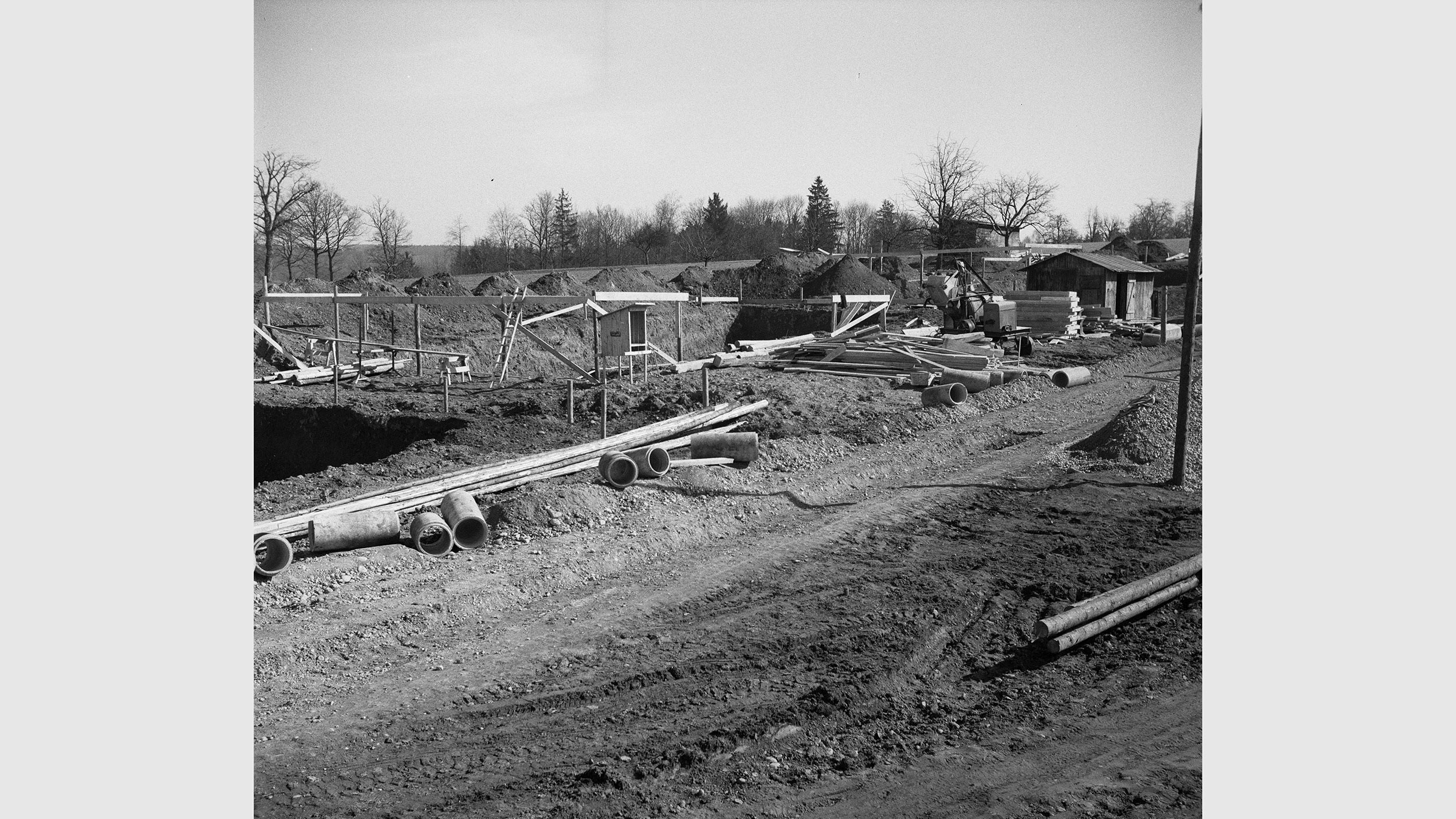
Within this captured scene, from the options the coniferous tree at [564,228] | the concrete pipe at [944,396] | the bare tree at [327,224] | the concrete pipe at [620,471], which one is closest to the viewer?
the concrete pipe at [620,471]

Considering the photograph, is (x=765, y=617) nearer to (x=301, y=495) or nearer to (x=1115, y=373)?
(x=301, y=495)

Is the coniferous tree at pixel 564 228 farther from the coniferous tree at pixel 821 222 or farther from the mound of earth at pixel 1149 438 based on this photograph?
the mound of earth at pixel 1149 438

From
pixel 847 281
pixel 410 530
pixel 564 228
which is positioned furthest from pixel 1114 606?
pixel 564 228

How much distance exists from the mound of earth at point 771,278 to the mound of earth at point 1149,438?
30330 millimetres

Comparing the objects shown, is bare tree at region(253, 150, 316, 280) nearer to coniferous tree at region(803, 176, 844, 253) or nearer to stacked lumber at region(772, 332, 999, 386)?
stacked lumber at region(772, 332, 999, 386)

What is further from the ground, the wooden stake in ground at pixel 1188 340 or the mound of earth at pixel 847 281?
the mound of earth at pixel 847 281

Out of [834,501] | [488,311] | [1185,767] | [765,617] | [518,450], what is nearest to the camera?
[1185,767]

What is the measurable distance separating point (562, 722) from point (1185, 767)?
A: 3518mm

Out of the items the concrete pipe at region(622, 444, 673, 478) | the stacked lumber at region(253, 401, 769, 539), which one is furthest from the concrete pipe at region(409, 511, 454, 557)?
the concrete pipe at region(622, 444, 673, 478)

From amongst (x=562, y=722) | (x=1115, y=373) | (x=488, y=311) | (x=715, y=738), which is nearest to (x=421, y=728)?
(x=562, y=722)

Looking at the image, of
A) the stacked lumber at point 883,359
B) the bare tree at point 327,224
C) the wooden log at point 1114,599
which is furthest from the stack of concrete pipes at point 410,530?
the bare tree at point 327,224

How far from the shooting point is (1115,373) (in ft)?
69.6

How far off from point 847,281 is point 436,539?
115ft

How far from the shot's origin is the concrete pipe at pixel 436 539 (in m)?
8.20
